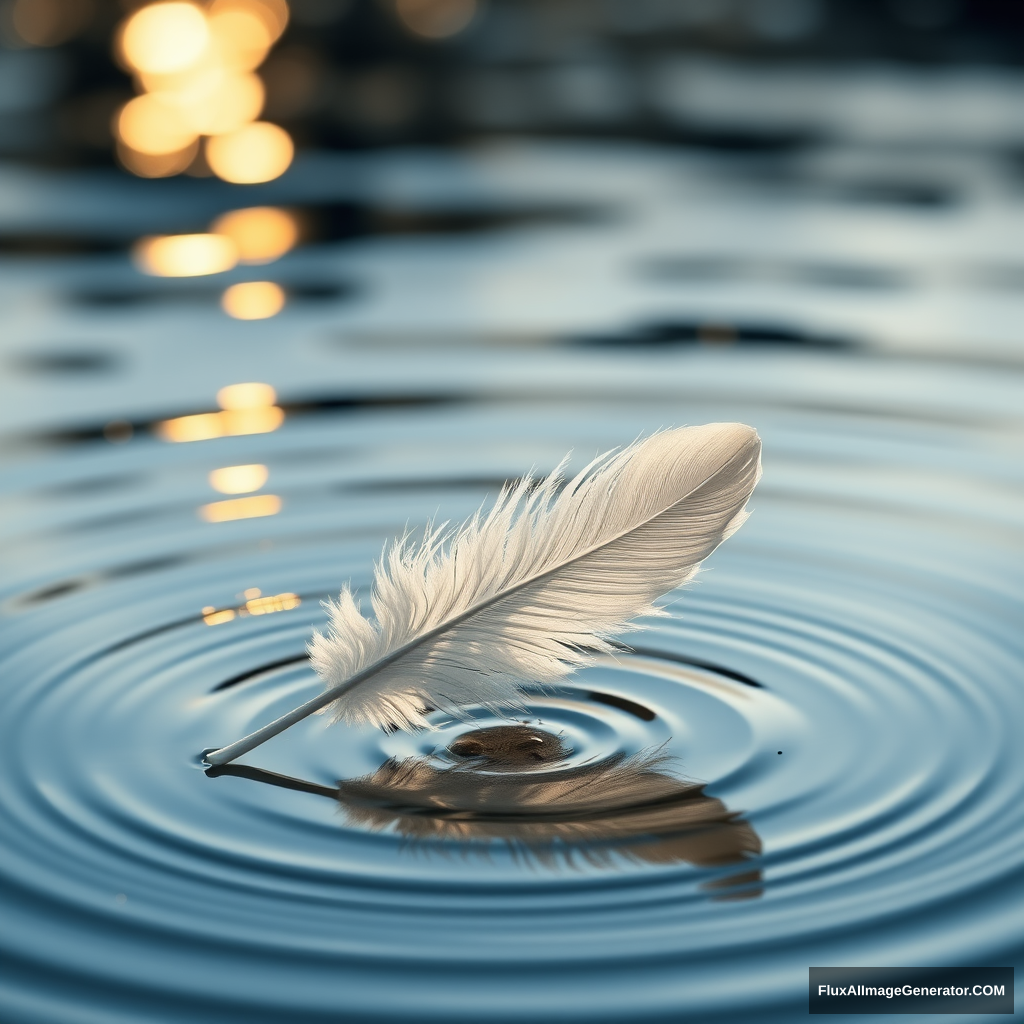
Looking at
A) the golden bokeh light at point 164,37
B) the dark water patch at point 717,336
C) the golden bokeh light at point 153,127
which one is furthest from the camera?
the golden bokeh light at point 164,37

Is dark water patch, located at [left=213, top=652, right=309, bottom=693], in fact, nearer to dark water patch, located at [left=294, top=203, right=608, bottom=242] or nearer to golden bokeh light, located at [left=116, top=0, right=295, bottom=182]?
dark water patch, located at [left=294, top=203, right=608, bottom=242]

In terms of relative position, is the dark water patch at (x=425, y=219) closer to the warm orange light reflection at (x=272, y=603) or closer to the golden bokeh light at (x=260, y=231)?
the golden bokeh light at (x=260, y=231)

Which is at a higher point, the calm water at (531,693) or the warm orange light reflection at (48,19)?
the warm orange light reflection at (48,19)

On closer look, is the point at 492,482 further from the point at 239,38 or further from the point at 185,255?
the point at 239,38

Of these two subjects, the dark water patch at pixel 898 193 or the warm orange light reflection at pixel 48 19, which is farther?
the warm orange light reflection at pixel 48 19

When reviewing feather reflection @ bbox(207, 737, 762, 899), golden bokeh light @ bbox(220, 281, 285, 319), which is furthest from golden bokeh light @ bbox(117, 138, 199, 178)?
feather reflection @ bbox(207, 737, 762, 899)

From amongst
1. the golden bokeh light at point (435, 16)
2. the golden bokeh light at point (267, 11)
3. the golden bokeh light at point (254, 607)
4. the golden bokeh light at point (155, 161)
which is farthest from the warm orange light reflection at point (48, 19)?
the golden bokeh light at point (254, 607)

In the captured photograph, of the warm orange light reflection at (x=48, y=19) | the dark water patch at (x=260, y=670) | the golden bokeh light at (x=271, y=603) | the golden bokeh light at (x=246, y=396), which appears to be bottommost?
the dark water patch at (x=260, y=670)

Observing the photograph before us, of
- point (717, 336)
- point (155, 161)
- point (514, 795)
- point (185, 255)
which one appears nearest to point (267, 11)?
point (155, 161)
